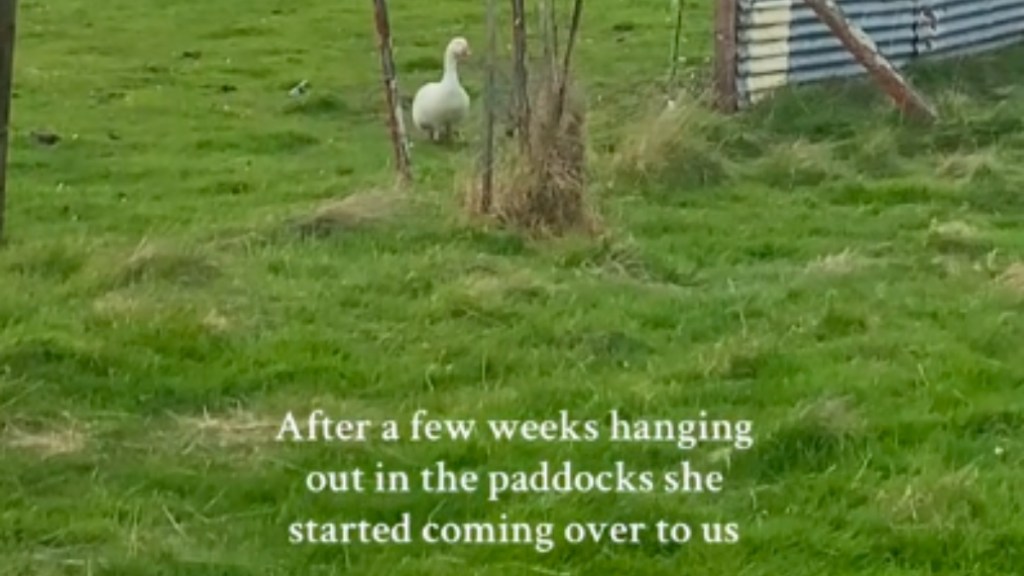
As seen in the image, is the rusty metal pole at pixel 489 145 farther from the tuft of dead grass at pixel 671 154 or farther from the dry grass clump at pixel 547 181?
the tuft of dead grass at pixel 671 154

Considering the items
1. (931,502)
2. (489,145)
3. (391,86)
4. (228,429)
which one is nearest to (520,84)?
(489,145)

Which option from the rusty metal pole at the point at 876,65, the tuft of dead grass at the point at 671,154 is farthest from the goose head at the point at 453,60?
the rusty metal pole at the point at 876,65

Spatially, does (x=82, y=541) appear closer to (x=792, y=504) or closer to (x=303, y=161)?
(x=792, y=504)

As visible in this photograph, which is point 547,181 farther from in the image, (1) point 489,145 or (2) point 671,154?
(2) point 671,154

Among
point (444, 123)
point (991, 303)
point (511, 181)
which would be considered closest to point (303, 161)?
point (444, 123)

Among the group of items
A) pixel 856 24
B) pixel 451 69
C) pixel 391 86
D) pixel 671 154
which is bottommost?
pixel 856 24

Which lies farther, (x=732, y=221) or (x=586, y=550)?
(x=732, y=221)

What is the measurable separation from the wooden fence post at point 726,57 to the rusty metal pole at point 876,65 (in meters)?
0.91

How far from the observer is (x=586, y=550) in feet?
19.7

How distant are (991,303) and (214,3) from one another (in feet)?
42.7

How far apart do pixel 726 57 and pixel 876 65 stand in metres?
1.29

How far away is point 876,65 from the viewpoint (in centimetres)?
1303

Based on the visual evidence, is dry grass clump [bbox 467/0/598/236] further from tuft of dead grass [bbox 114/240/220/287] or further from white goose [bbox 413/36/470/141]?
white goose [bbox 413/36/470/141]

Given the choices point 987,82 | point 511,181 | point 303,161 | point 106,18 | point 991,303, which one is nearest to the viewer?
point 991,303
